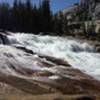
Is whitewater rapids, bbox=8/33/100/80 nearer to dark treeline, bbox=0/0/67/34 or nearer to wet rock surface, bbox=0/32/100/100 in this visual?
wet rock surface, bbox=0/32/100/100

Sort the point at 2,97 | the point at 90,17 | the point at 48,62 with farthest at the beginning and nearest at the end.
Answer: the point at 90,17 → the point at 48,62 → the point at 2,97

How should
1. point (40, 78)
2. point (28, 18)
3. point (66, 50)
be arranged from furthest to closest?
point (28, 18) < point (66, 50) < point (40, 78)

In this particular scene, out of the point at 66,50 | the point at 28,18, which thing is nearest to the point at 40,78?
the point at 66,50

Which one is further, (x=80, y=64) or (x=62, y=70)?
(x=80, y=64)

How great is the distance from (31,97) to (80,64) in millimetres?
23527

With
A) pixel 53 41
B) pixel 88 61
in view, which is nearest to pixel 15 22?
pixel 53 41

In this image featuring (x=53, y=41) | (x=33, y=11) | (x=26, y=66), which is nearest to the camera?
(x=26, y=66)

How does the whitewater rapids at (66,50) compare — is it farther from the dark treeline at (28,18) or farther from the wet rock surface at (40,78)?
the dark treeline at (28,18)

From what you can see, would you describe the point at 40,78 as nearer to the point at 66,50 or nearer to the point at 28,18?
the point at 66,50

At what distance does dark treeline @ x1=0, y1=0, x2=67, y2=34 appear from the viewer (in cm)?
10319

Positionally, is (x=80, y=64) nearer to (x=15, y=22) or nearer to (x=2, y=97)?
(x=2, y=97)

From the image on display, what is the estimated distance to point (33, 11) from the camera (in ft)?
368

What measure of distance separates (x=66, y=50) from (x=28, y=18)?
5484cm

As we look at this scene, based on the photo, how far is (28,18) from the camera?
107188mm
